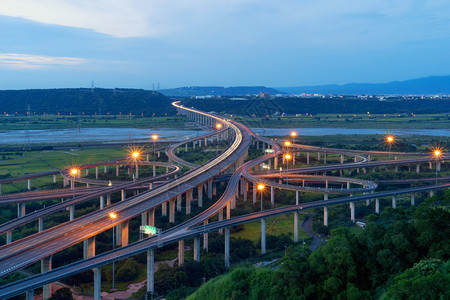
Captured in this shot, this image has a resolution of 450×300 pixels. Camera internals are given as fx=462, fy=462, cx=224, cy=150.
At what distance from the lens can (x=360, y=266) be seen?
100ft

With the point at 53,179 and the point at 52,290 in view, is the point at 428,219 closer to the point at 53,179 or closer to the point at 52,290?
the point at 52,290

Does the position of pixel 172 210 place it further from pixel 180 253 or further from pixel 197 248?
pixel 197 248

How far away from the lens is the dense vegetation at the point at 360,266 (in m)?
28.1

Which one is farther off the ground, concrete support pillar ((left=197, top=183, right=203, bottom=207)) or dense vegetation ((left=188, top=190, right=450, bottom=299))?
dense vegetation ((left=188, top=190, right=450, bottom=299))

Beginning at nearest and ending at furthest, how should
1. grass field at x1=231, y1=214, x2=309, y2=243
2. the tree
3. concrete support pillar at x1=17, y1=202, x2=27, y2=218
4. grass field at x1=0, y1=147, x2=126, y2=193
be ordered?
the tree < grass field at x1=231, y1=214, x2=309, y2=243 < concrete support pillar at x1=17, y1=202, x2=27, y2=218 < grass field at x1=0, y1=147, x2=126, y2=193

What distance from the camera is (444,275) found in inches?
980

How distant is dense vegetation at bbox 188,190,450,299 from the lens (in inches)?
1107

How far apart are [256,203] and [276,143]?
194 feet

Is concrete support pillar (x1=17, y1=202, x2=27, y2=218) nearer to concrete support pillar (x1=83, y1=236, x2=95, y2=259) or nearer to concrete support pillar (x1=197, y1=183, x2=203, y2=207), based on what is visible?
concrete support pillar (x1=83, y1=236, x2=95, y2=259)

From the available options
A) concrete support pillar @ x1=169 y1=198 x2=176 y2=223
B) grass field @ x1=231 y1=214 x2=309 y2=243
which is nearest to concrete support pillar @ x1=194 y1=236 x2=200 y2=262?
grass field @ x1=231 y1=214 x2=309 y2=243

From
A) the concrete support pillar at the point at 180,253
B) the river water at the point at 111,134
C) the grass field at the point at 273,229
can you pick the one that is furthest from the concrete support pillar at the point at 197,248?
the river water at the point at 111,134

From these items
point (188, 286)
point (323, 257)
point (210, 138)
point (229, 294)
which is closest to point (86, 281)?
point (188, 286)

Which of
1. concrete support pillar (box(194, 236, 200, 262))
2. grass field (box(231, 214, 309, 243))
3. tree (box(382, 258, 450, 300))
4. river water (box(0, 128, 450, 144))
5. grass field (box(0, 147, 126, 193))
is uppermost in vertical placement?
river water (box(0, 128, 450, 144))

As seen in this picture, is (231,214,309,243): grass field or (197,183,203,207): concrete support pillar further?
(197,183,203,207): concrete support pillar
